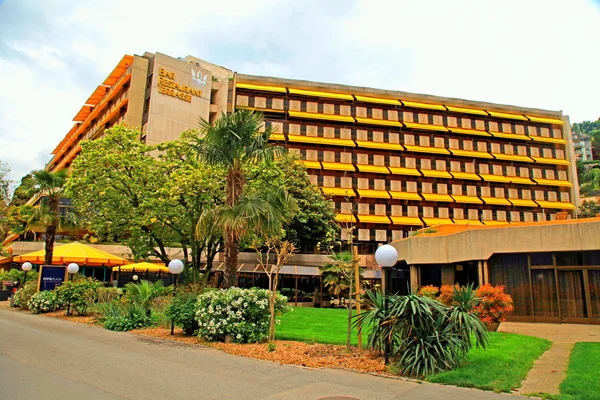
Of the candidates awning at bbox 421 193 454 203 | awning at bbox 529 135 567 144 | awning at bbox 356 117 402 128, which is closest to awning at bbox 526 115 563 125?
awning at bbox 529 135 567 144

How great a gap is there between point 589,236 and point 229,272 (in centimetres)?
1478

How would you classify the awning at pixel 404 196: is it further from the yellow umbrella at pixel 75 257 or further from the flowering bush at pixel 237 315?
the flowering bush at pixel 237 315

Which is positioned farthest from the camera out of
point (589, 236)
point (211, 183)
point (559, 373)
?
point (211, 183)

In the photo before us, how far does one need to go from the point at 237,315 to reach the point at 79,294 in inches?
439

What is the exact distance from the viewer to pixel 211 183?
918 inches

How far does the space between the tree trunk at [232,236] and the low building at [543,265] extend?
39.9 feet

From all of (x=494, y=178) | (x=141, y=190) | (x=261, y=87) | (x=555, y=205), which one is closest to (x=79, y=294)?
(x=141, y=190)

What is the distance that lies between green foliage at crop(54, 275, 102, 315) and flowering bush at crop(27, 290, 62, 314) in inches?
40.2

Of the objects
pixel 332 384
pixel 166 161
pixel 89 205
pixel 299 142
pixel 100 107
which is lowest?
pixel 332 384

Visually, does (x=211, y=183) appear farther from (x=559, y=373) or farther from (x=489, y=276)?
(x=559, y=373)

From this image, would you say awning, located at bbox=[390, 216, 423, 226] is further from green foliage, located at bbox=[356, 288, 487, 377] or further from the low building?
green foliage, located at bbox=[356, 288, 487, 377]

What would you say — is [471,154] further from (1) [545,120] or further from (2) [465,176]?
(1) [545,120]

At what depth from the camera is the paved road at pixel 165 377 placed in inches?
317

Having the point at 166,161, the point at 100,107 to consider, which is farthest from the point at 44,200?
the point at 100,107
